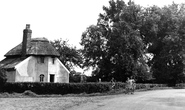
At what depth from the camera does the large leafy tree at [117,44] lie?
57562 millimetres

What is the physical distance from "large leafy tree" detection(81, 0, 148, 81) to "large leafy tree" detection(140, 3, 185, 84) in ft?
9.58

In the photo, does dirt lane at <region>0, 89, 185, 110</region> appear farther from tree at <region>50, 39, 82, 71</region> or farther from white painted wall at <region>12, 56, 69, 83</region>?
tree at <region>50, 39, 82, 71</region>

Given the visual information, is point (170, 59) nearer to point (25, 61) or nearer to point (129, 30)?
point (129, 30)

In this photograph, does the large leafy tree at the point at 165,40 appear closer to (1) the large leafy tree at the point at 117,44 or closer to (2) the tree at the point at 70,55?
(1) the large leafy tree at the point at 117,44

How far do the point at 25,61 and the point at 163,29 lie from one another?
98.2 feet

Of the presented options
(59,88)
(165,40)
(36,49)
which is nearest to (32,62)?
(36,49)

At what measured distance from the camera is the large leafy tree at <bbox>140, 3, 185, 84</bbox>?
60000 mm

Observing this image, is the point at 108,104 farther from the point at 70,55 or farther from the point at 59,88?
the point at 70,55

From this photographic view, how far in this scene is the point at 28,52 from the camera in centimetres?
5294

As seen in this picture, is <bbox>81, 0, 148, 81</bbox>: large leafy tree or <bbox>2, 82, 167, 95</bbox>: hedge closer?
<bbox>2, 82, 167, 95</bbox>: hedge

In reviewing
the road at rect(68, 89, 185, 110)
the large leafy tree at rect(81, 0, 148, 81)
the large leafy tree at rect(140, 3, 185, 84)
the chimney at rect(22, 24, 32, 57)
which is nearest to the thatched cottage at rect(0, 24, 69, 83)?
the chimney at rect(22, 24, 32, 57)

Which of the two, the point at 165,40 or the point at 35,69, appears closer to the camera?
the point at 35,69

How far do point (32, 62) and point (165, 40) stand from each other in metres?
25.6

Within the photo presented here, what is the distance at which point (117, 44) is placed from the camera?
58344 millimetres
